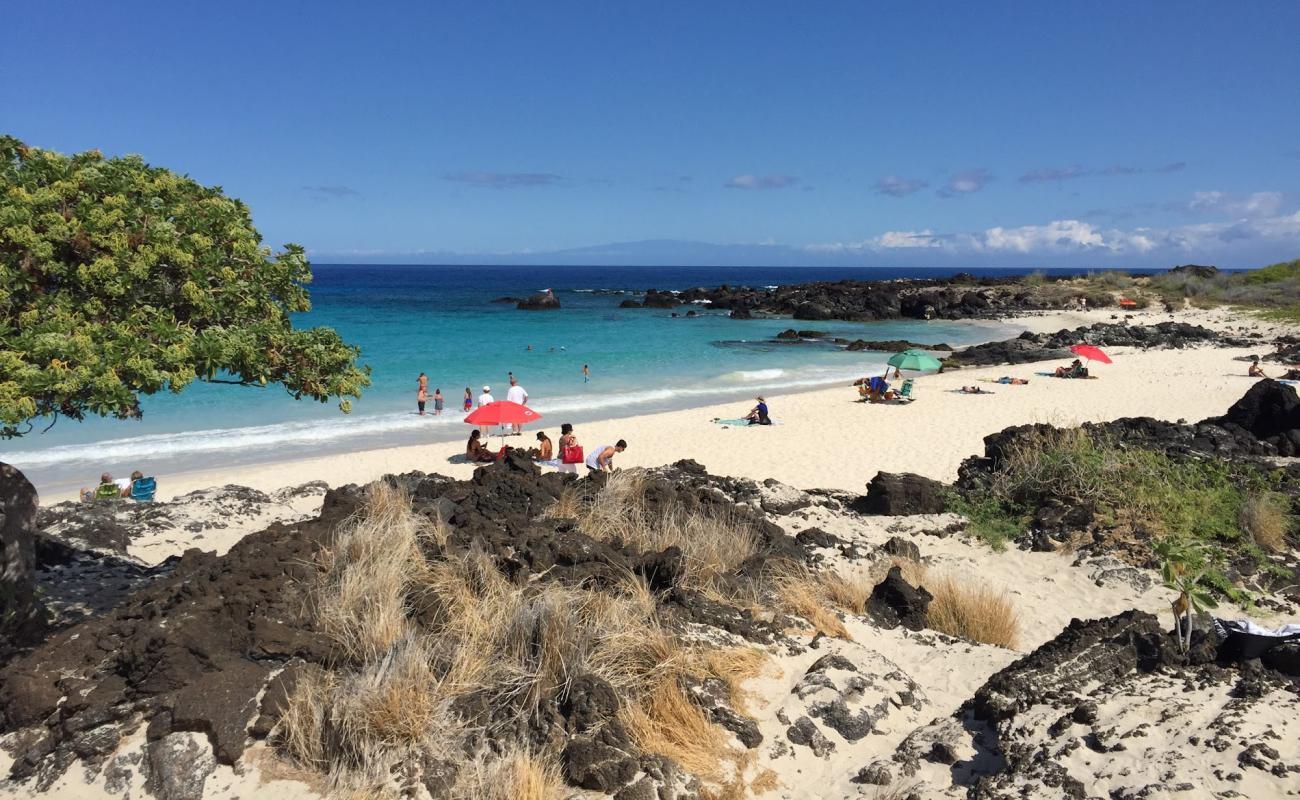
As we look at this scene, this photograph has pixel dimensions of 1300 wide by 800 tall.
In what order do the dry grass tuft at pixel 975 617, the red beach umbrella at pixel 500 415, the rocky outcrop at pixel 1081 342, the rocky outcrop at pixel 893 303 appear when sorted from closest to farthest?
the dry grass tuft at pixel 975 617
the red beach umbrella at pixel 500 415
the rocky outcrop at pixel 1081 342
the rocky outcrop at pixel 893 303

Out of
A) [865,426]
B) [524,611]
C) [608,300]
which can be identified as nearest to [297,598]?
[524,611]

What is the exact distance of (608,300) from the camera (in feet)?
246

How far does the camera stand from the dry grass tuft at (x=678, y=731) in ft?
13.6

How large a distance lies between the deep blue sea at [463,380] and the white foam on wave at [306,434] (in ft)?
0.14

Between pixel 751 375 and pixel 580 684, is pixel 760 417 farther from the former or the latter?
pixel 580 684

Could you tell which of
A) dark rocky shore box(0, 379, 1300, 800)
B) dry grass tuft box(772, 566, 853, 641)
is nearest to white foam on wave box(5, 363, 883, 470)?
dark rocky shore box(0, 379, 1300, 800)

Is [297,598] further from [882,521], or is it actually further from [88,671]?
[882,521]

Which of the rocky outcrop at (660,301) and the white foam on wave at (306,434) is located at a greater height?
the rocky outcrop at (660,301)

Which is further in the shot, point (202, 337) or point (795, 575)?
point (795, 575)

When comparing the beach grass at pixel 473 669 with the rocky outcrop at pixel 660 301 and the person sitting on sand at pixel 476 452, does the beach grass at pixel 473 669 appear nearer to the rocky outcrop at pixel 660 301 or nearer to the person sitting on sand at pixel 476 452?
the person sitting on sand at pixel 476 452

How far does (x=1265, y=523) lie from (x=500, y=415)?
11422 mm

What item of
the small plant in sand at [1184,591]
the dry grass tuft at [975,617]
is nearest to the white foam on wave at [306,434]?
the dry grass tuft at [975,617]

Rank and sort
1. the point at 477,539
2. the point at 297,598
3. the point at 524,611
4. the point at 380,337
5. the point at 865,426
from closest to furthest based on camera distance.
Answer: the point at 524,611 < the point at 297,598 < the point at 477,539 < the point at 865,426 < the point at 380,337

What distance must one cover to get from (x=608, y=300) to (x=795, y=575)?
6932cm
